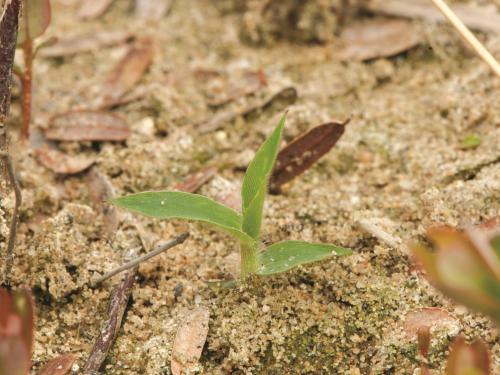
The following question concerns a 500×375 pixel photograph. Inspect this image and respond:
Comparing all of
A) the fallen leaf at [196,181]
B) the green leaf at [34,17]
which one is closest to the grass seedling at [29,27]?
the green leaf at [34,17]

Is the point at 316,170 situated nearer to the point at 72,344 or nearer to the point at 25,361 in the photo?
the point at 72,344

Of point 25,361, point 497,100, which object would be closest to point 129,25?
point 497,100

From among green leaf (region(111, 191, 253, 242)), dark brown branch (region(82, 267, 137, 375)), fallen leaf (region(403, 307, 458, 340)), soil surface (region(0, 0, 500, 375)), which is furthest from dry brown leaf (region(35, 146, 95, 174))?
fallen leaf (region(403, 307, 458, 340))

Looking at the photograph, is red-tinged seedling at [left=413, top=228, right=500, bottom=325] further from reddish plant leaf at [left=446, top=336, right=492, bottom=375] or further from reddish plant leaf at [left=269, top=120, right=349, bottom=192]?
reddish plant leaf at [left=269, top=120, right=349, bottom=192]

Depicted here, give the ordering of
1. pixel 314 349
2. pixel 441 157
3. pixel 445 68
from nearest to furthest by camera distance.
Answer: pixel 314 349 → pixel 441 157 → pixel 445 68

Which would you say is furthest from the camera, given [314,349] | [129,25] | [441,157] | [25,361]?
[129,25]

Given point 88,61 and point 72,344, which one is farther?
point 88,61
